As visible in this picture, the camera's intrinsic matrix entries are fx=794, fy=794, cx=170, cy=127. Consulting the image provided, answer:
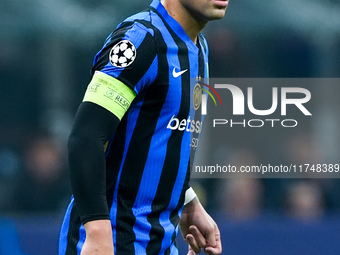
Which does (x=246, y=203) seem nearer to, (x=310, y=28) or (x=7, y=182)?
(x=310, y=28)

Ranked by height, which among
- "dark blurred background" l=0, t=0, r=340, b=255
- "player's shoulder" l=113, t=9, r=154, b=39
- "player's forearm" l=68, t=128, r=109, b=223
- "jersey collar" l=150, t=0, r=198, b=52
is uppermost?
"dark blurred background" l=0, t=0, r=340, b=255

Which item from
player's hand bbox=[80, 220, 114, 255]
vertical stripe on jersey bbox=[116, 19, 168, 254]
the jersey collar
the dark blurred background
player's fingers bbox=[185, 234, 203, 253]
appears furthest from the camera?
the dark blurred background

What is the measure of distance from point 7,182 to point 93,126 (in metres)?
3.23

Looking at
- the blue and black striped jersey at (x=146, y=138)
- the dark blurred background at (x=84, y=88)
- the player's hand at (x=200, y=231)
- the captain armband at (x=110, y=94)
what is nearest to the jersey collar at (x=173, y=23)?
the blue and black striped jersey at (x=146, y=138)

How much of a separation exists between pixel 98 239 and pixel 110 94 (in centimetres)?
38

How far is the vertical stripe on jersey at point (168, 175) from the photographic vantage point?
7.63 ft

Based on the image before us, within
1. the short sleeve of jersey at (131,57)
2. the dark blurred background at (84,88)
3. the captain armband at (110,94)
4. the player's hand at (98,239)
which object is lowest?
the player's hand at (98,239)

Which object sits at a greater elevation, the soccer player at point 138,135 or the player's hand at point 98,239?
the soccer player at point 138,135

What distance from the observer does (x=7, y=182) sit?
516 cm

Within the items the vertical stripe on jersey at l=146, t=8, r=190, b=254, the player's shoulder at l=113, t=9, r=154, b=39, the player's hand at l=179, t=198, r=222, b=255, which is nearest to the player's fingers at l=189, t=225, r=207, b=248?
the player's hand at l=179, t=198, r=222, b=255

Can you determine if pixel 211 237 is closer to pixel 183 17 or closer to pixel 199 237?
pixel 199 237

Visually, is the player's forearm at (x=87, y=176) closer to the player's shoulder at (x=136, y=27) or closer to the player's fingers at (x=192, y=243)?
the player's shoulder at (x=136, y=27)

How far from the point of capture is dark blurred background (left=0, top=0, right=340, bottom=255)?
5113 millimetres

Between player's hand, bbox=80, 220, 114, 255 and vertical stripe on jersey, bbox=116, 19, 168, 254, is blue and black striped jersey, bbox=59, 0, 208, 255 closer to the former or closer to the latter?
vertical stripe on jersey, bbox=116, 19, 168, 254
